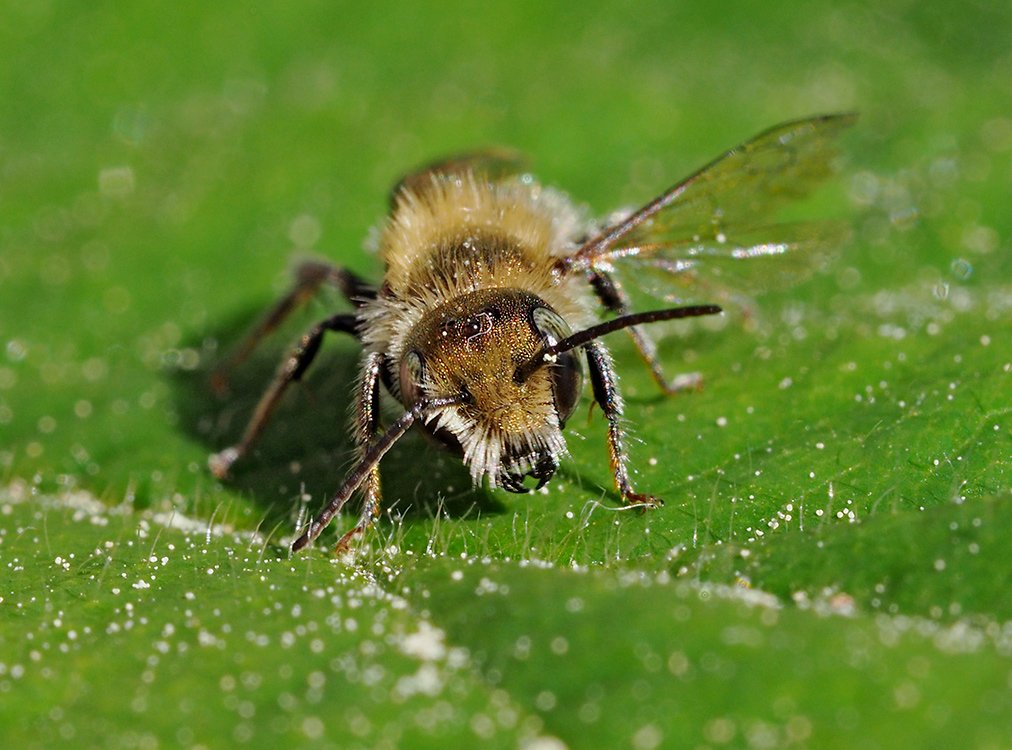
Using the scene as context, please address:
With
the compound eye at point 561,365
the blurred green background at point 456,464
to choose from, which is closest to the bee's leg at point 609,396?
the blurred green background at point 456,464

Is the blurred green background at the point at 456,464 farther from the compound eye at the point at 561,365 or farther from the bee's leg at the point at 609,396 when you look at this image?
the compound eye at the point at 561,365

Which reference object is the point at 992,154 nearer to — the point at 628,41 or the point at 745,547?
the point at 628,41

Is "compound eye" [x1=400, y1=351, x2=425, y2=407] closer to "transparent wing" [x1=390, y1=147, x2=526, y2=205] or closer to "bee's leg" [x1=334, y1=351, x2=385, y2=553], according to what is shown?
"bee's leg" [x1=334, y1=351, x2=385, y2=553]

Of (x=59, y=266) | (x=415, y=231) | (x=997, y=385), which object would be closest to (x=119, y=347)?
(x=59, y=266)

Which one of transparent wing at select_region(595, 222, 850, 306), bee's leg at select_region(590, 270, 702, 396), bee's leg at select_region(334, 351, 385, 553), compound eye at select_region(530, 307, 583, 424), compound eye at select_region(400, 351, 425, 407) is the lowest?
bee's leg at select_region(334, 351, 385, 553)

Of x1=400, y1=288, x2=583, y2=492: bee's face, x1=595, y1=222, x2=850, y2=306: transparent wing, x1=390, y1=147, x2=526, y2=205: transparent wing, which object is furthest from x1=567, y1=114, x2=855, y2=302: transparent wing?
x1=400, y1=288, x2=583, y2=492: bee's face

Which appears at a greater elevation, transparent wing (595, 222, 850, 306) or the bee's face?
transparent wing (595, 222, 850, 306)

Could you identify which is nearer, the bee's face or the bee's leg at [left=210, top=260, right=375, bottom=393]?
Answer: the bee's face
